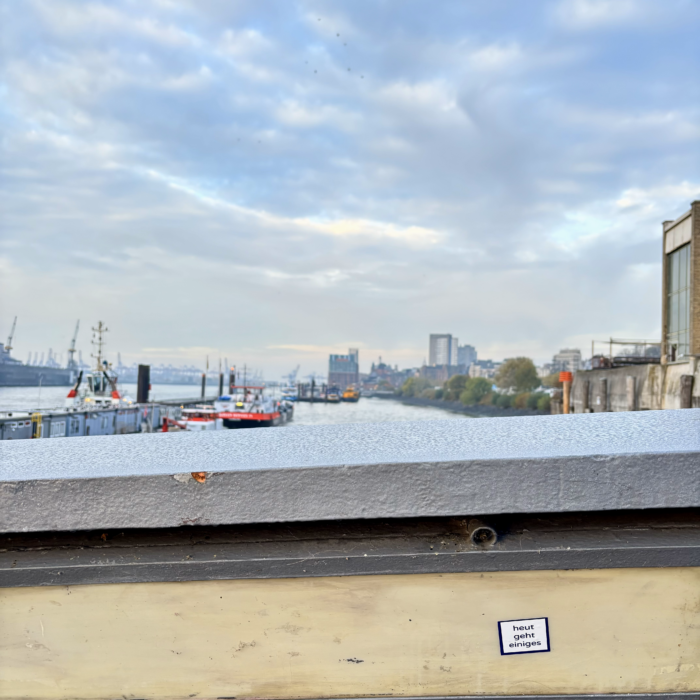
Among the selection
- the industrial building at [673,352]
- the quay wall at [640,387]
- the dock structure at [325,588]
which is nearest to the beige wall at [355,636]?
the dock structure at [325,588]

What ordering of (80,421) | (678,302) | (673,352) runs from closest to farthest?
(673,352) → (678,302) → (80,421)

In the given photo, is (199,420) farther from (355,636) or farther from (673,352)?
(355,636)

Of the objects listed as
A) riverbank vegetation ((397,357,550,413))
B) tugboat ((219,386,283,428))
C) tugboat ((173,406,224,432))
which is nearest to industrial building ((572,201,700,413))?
tugboat ((173,406,224,432))

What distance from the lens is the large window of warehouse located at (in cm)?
2472

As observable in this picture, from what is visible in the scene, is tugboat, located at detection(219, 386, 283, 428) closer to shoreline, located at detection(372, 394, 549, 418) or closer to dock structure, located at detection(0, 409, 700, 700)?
shoreline, located at detection(372, 394, 549, 418)

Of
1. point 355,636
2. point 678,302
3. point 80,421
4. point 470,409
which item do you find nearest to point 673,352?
point 678,302

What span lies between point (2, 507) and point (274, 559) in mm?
667

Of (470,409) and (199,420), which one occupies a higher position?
(199,420)

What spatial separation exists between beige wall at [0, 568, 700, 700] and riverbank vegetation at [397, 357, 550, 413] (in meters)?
69.9

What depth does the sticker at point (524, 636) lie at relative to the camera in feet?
4.59

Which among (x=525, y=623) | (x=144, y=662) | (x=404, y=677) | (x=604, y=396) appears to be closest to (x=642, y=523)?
(x=525, y=623)

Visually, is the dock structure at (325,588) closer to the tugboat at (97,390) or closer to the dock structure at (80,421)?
the dock structure at (80,421)

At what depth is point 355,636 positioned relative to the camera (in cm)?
140

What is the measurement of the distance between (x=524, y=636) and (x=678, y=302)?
94.6 ft
